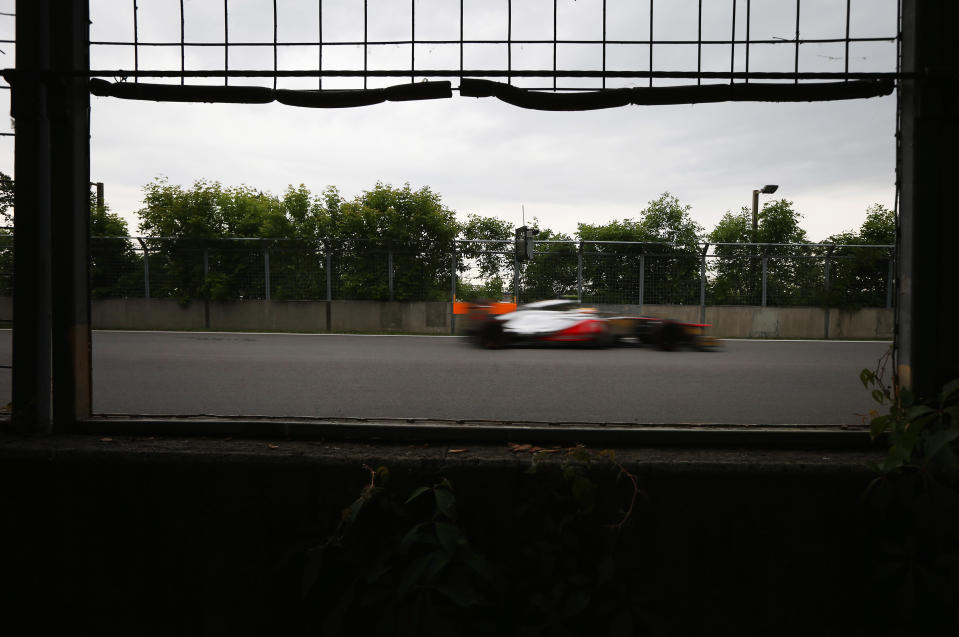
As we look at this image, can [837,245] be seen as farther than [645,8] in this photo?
Yes

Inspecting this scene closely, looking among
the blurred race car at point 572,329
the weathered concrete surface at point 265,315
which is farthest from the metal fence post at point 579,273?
the weathered concrete surface at point 265,315

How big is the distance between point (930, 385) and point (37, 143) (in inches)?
141

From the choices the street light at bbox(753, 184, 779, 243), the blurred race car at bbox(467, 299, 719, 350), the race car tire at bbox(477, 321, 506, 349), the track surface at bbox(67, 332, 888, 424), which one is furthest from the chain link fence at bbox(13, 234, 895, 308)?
the track surface at bbox(67, 332, 888, 424)

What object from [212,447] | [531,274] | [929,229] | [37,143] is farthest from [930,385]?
[531,274]

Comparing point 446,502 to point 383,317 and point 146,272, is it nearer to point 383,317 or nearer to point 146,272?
point 383,317

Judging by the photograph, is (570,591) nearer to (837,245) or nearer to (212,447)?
(212,447)

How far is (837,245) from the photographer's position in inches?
667

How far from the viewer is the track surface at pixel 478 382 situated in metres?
5.27

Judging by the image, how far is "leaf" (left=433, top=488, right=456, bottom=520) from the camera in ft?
5.88

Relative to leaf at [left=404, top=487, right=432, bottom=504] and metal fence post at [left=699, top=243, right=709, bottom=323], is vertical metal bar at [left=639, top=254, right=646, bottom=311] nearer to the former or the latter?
metal fence post at [left=699, top=243, right=709, bottom=323]

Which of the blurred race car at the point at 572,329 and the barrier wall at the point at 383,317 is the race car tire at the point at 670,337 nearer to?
the blurred race car at the point at 572,329

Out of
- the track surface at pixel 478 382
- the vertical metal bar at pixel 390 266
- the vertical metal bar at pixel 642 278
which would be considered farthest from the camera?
the vertical metal bar at pixel 390 266

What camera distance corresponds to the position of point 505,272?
669 inches

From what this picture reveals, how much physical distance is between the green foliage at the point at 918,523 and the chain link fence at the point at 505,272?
14736 millimetres
